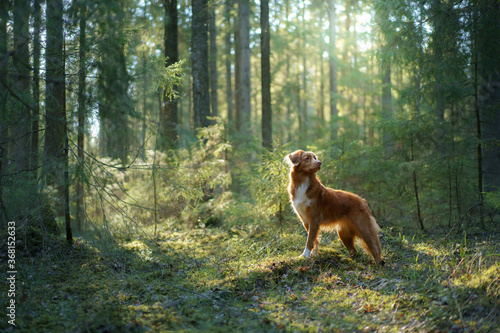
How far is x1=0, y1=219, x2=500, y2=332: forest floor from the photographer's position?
11.7 ft

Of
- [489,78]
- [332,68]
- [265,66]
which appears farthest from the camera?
[332,68]

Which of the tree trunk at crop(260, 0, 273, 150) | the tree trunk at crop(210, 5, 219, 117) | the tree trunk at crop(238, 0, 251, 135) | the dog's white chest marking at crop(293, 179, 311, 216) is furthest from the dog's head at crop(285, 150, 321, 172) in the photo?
the tree trunk at crop(210, 5, 219, 117)

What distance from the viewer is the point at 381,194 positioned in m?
9.10

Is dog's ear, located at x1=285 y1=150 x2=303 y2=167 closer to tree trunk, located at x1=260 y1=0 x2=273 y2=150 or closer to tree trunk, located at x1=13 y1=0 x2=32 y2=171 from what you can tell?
tree trunk, located at x1=13 y1=0 x2=32 y2=171

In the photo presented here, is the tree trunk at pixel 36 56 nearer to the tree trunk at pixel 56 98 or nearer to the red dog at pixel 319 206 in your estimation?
the tree trunk at pixel 56 98

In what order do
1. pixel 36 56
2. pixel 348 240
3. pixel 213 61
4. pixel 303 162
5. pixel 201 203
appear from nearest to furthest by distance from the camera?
1. pixel 36 56
2. pixel 303 162
3. pixel 348 240
4. pixel 201 203
5. pixel 213 61

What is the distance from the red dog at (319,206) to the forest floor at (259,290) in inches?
18.1

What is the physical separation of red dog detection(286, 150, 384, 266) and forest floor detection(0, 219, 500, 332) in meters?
0.46

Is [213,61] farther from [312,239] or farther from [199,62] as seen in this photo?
[312,239]

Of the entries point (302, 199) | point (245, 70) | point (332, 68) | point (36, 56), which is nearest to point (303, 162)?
point (302, 199)

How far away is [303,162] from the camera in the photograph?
237 inches

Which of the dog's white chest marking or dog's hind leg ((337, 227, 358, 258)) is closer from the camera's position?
the dog's white chest marking

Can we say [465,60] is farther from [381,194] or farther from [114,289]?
[114,289]

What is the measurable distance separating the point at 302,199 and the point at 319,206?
0.31 metres
